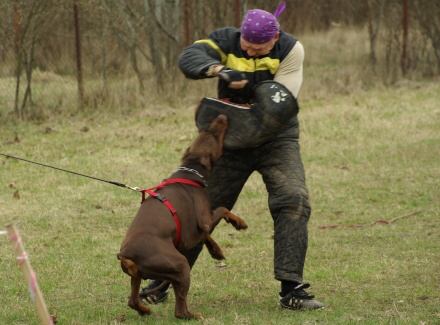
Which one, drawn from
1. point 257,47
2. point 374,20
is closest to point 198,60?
point 257,47

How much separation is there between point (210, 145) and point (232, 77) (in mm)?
491

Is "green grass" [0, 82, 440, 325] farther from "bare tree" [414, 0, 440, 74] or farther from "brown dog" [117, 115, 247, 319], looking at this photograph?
"bare tree" [414, 0, 440, 74]

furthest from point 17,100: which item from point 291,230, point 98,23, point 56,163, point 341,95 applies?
point 291,230

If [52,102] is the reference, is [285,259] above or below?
above

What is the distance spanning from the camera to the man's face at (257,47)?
5.07m

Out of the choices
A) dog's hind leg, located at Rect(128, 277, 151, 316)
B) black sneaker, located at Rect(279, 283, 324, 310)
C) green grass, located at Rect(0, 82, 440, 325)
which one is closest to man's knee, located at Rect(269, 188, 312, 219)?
black sneaker, located at Rect(279, 283, 324, 310)

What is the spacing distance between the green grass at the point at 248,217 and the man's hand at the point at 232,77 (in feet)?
4.67

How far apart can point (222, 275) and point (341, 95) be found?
9731 millimetres

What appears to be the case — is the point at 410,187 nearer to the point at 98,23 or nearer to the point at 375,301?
the point at 375,301

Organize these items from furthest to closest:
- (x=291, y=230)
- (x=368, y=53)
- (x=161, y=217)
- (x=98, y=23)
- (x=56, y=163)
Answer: (x=368, y=53) < (x=98, y=23) < (x=56, y=163) < (x=291, y=230) < (x=161, y=217)

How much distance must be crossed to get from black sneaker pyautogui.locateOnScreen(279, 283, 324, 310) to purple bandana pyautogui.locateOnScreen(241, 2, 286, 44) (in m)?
1.62

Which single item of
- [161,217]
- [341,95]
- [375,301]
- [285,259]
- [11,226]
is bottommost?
[341,95]

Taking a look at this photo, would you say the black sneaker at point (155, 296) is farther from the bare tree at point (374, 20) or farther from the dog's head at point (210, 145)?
the bare tree at point (374, 20)

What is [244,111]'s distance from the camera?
5.12 meters
